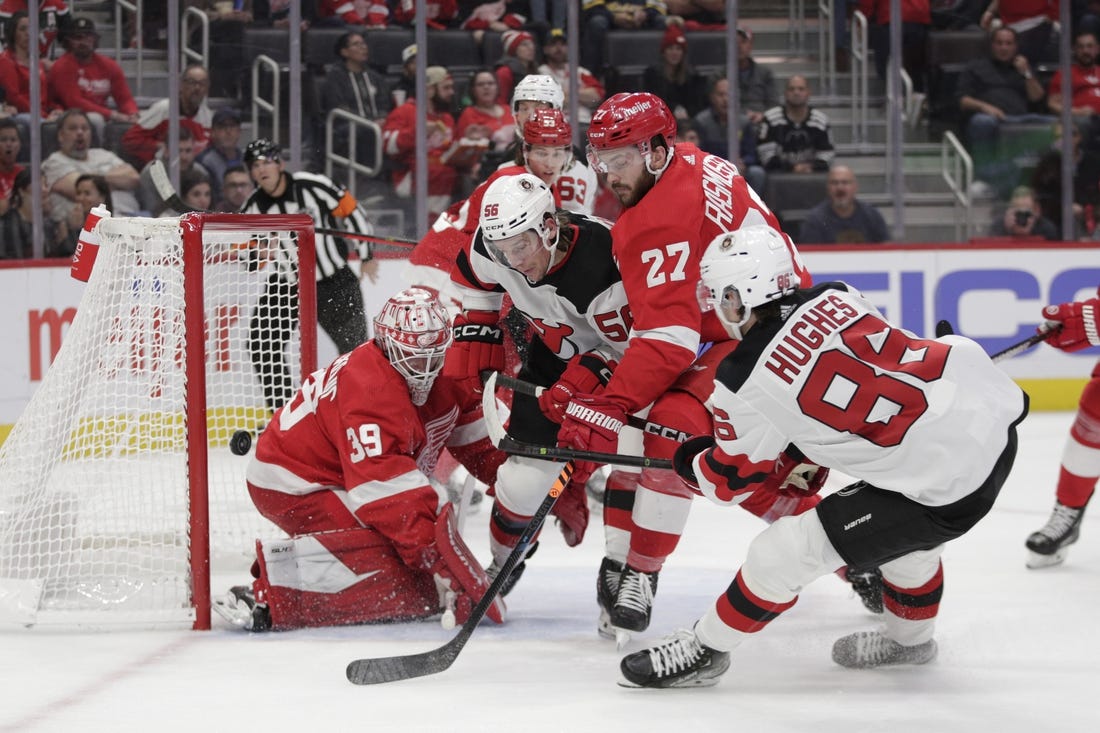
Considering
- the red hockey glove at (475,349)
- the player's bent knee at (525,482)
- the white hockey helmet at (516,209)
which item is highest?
the white hockey helmet at (516,209)

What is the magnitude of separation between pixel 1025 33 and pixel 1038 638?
4.55m

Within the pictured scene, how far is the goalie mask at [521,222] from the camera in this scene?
2885mm

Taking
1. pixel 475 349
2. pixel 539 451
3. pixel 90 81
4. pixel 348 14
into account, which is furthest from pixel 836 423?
pixel 90 81

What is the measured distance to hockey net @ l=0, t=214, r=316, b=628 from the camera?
3.13 m

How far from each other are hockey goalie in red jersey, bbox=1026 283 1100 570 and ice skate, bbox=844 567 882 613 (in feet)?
2.45

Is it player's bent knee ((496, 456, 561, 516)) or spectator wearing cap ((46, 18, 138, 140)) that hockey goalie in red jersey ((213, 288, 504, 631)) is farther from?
spectator wearing cap ((46, 18, 138, 140))

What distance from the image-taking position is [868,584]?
3170 millimetres

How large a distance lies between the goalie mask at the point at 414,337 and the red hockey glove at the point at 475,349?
0.13 meters

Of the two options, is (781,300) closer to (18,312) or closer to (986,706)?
(986,706)

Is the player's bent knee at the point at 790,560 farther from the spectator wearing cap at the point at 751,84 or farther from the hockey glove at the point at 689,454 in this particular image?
the spectator wearing cap at the point at 751,84

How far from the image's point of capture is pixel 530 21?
633cm

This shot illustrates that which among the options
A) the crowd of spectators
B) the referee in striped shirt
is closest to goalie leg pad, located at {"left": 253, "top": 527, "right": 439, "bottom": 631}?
the referee in striped shirt

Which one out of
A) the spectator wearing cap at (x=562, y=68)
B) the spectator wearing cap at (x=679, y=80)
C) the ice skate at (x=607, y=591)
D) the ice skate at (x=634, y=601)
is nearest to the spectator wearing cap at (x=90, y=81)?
the spectator wearing cap at (x=562, y=68)

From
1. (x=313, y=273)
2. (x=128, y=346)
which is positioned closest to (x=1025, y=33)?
(x=313, y=273)
